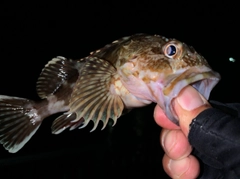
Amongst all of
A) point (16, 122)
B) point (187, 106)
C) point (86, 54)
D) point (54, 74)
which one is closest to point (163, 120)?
point (187, 106)

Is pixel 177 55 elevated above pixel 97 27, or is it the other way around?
pixel 177 55

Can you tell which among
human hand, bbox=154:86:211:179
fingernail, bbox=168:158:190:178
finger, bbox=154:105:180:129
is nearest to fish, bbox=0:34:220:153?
finger, bbox=154:105:180:129

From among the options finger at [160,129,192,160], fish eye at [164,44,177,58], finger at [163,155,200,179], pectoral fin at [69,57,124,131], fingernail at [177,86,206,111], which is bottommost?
finger at [163,155,200,179]

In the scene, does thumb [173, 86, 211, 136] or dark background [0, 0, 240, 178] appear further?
dark background [0, 0, 240, 178]

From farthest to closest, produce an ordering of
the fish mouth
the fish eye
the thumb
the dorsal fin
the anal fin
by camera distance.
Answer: the dorsal fin < the anal fin < the fish eye < the fish mouth < the thumb

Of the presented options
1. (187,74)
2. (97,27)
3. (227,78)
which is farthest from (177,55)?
(97,27)

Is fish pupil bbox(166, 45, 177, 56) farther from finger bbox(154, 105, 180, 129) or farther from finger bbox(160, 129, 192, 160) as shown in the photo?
finger bbox(160, 129, 192, 160)

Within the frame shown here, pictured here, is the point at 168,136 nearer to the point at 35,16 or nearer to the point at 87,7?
the point at 35,16

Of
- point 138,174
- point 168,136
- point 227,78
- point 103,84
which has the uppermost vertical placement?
point 103,84
